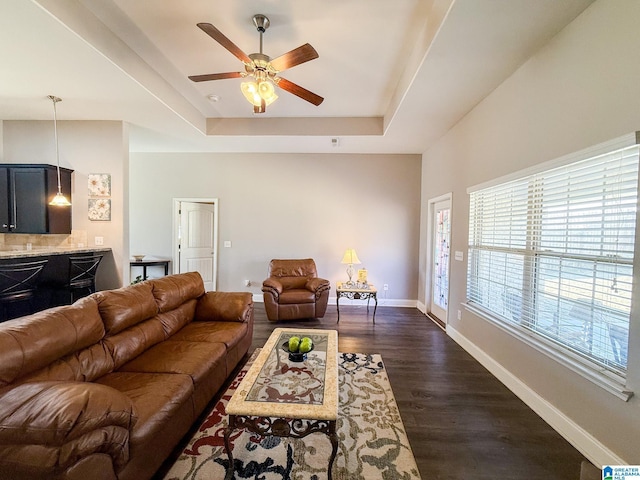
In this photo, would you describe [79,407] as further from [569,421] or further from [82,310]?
[569,421]

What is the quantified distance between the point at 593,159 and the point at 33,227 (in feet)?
20.4

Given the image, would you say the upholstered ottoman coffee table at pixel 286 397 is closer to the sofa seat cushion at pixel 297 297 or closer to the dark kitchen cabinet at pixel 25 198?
the sofa seat cushion at pixel 297 297

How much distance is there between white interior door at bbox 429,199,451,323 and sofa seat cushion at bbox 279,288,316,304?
6.93 feet

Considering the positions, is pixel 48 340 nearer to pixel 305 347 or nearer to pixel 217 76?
pixel 305 347

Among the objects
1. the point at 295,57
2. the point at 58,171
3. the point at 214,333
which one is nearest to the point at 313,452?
the point at 214,333

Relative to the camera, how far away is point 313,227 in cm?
548

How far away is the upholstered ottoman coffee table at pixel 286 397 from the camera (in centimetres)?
150

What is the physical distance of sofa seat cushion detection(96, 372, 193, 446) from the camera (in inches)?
55.6

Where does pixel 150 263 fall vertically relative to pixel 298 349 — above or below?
above

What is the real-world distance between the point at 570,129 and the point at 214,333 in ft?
11.2

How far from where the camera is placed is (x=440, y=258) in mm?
4723

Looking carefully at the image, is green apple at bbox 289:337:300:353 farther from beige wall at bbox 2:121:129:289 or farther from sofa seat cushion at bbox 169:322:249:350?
beige wall at bbox 2:121:129:289

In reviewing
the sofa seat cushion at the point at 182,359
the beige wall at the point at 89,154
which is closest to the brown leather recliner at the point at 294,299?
the sofa seat cushion at the point at 182,359

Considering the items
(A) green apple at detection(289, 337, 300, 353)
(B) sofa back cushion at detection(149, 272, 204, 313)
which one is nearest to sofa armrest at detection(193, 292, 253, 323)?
(B) sofa back cushion at detection(149, 272, 204, 313)
